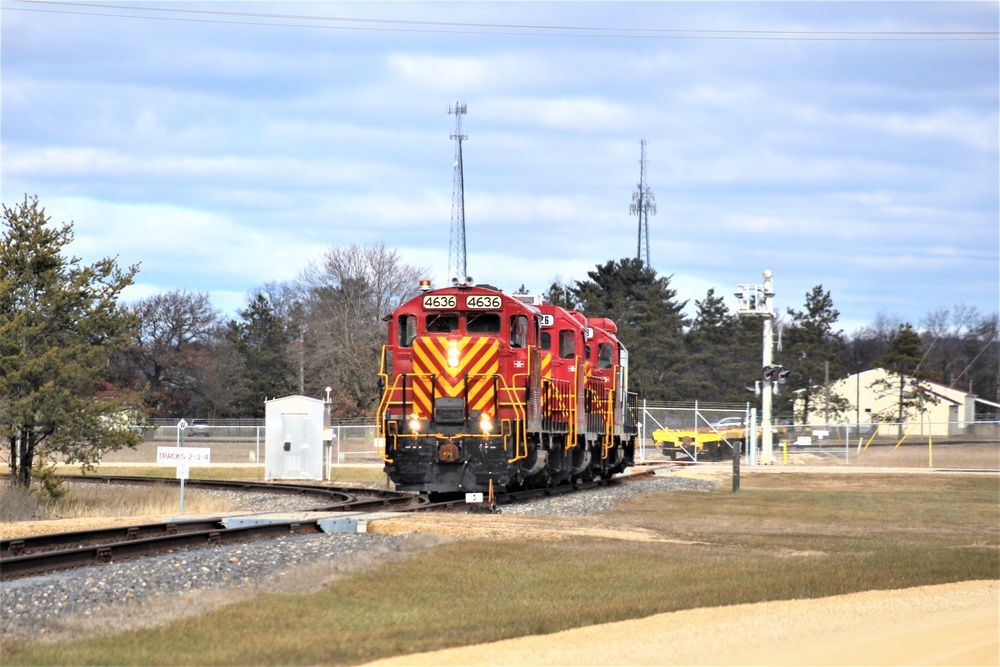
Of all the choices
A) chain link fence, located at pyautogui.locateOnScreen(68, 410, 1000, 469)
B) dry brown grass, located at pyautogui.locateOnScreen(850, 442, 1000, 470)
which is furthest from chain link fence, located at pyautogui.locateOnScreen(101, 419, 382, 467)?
dry brown grass, located at pyautogui.locateOnScreen(850, 442, 1000, 470)

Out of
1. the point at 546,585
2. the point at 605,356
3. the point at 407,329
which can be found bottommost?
the point at 546,585

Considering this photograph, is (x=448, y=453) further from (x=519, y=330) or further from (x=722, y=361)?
(x=722, y=361)

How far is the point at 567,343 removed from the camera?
86.0ft

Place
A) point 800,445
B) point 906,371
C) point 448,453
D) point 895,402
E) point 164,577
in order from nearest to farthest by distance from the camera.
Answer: point 164,577 → point 448,453 → point 800,445 → point 906,371 → point 895,402

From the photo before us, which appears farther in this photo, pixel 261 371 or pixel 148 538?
pixel 261 371

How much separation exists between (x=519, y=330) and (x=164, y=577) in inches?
478

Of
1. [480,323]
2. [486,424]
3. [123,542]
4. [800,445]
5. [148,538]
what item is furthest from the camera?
[800,445]

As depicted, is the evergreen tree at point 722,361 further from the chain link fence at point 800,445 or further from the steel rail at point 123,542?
the steel rail at point 123,542

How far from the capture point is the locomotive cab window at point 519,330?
23109 mm

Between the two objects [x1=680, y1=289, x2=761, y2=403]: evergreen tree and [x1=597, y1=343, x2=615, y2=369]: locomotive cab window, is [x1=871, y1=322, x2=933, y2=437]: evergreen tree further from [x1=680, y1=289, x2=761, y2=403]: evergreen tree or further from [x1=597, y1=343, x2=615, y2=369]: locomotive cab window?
[x1=597, y1=343, x2=615, y2=369]: locomotive cab window

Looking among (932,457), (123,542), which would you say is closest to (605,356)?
(123,542)

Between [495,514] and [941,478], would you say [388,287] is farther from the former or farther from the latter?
[495,514]

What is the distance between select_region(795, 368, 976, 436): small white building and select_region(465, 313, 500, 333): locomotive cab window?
5339cm

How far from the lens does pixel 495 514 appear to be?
20297 millimetres
